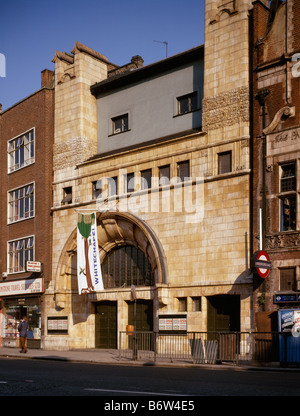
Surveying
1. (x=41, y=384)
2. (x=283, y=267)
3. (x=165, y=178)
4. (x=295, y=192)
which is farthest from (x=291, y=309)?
(x=41, y=384)

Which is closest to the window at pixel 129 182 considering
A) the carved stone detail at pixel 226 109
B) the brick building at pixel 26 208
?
the carved stone detail at pixel 226 109

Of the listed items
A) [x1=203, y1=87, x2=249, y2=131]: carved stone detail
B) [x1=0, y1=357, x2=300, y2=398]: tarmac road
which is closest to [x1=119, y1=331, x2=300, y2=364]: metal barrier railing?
[x1=0, y1=357, x2=300, y2=398]: tarmac road

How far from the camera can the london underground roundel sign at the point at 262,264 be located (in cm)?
2416

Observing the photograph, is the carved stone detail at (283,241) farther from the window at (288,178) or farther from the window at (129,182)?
the window at (129,182)

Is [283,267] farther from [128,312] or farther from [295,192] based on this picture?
[128,312]

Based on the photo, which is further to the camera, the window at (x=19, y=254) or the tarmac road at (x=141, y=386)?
the window at (x=19, y=254)

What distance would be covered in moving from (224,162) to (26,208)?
50.3 ft

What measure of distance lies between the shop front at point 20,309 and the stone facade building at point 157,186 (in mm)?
1107

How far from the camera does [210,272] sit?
90.7ft

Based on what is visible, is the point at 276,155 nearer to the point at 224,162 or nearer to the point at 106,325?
the point at 224,162

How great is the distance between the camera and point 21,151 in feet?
130

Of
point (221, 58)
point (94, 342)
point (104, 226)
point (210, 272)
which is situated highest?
point (221, 58)

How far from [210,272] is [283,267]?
156 inches
